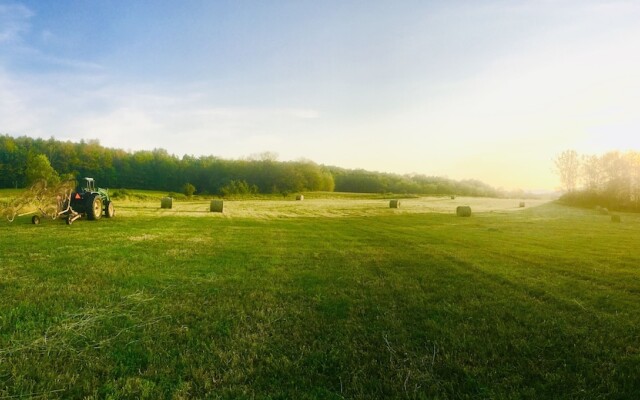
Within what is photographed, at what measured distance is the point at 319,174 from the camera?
89.9 metres

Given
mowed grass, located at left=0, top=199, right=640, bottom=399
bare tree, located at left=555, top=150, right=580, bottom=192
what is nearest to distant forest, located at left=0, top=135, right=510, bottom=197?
bare tree, located at left=555, top=150, right=580, bottom=192

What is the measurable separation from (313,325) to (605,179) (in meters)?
63.3

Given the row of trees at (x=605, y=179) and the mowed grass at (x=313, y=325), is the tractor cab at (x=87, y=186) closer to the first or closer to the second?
the mowed grass at (x=313, y=325)

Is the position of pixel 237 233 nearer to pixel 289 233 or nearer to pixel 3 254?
pixel 289 233

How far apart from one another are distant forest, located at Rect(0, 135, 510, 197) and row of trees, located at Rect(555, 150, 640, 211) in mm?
27323

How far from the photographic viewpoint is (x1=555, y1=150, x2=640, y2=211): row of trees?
153 feet

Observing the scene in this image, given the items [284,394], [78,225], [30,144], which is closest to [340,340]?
[284,394]

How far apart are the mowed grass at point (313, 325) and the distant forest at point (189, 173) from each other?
58.9 meters

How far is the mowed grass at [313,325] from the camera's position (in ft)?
13.5

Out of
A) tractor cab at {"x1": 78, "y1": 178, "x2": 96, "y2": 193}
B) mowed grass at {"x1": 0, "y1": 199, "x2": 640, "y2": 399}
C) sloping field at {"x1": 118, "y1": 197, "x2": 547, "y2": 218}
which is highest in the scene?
tractor cab at {"x1": 78, "y1": 178, "x2": 96, "y2": 193}

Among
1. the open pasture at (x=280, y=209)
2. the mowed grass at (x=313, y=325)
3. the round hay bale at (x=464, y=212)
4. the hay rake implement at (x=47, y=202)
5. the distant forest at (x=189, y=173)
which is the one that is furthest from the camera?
the distant forest at (x=189, y=173)

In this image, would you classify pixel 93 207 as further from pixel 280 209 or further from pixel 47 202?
pixel 280 209

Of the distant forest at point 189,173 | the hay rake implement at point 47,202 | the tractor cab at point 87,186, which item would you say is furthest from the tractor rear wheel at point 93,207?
the distant forest at point 189,173

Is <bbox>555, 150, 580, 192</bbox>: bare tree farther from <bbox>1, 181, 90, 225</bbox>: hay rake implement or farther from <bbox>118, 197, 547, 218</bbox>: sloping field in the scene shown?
<bbox>1, 181, 90, 225</bbox>: hay rake implement
